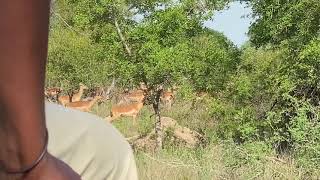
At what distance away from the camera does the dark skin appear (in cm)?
48

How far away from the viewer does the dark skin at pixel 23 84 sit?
1.56ft

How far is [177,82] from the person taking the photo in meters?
10.3

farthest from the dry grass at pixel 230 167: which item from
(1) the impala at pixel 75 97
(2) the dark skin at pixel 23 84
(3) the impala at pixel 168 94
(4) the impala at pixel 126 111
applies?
(1) the impala at pixel 75 97

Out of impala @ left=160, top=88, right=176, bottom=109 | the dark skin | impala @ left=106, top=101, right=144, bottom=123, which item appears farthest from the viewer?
impala @ left=106, top=101, right=144, bottom=123

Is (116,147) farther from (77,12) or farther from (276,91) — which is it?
(77,12)

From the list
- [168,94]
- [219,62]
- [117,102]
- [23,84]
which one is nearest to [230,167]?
[219,62]

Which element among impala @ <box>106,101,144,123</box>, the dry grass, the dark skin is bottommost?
the dry grass

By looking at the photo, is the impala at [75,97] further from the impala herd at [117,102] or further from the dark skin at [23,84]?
the dark skin at [23,84]

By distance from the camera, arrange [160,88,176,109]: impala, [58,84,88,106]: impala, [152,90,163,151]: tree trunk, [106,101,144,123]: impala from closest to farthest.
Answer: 1. [152,90,163,151]: tree trunk
2. [160,88,176,109]: impala
3. [106,101,144,123]: impala
4. [58,84,88,106]: impala

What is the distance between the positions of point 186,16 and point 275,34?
5.73 feet

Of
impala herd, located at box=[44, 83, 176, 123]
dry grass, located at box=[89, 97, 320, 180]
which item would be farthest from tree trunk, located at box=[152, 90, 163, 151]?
dry grass, located at box=[89, 97, 320, 180]

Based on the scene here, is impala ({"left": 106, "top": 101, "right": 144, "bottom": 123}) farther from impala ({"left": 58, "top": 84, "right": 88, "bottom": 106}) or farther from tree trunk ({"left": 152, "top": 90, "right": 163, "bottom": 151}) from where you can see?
tree trunk ({"left": 152, "top": 90, "right": 163, "bottom": 151})

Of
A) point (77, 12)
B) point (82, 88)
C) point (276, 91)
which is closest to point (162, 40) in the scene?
point (77, 12)

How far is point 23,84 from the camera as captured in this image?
492 millimetres
